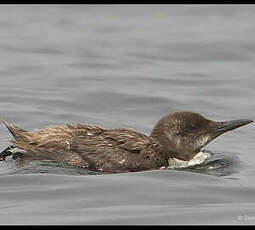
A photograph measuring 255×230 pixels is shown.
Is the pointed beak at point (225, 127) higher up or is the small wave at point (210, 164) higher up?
the pointed beak at point (225, 127)

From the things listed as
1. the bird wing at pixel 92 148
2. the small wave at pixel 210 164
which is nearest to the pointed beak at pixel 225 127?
the small wave at pixel 210 164

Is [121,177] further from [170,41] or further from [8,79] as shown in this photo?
[170,41]

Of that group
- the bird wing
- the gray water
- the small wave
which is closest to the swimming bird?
the bird wing

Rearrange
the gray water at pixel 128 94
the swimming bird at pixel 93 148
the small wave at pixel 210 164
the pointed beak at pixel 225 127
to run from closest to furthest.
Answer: the gray water at pixel 128 94 → the swimming bird at pixel 93 148 → the small wave at pixel 210 164 → the pointed beak at pixel 225 127

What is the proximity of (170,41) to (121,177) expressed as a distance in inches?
549

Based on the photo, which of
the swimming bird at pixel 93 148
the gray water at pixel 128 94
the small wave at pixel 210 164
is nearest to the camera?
the gray water at pixel 128 94

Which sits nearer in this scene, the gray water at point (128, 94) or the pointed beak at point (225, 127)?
the gray water at point (128, 94)

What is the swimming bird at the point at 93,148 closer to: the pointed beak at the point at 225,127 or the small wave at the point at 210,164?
the small wave at the point at 210,164

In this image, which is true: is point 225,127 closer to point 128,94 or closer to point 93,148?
point 93,148

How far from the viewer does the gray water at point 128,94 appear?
13078 millimetres

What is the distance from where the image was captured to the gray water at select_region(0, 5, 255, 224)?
515 inches

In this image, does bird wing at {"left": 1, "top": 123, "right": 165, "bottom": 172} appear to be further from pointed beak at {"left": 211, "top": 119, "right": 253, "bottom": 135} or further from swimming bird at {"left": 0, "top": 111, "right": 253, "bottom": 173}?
pointed beak at {"left": 211, "top": 119, "right": 253, "bottom": 135}

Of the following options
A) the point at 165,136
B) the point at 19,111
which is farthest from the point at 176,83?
the point at 165,136

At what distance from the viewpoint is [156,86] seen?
22.5 m
